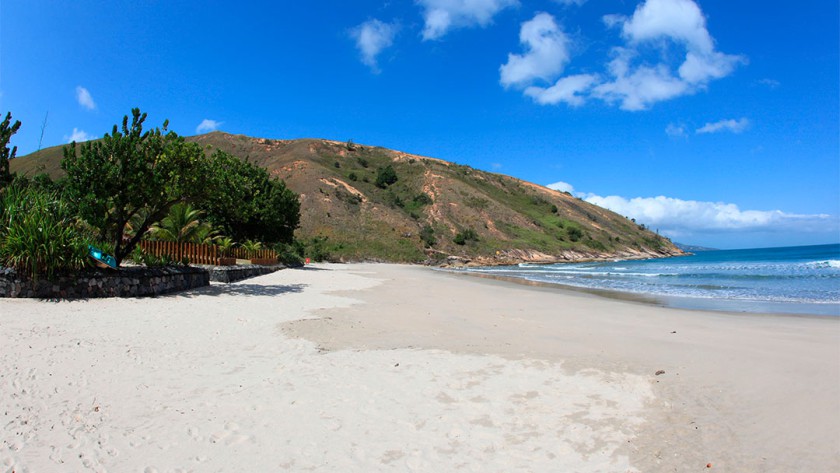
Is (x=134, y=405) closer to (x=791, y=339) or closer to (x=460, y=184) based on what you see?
(x=791, y=339)

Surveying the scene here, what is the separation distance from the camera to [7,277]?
942 cm

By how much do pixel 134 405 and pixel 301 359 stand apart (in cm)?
245

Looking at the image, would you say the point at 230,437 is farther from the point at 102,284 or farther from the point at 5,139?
the point at 5,139

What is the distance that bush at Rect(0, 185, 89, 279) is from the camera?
9609 mm

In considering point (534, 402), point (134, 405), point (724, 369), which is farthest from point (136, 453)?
point (724, 369)

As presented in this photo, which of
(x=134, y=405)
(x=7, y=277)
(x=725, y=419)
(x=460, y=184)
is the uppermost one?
(x=460, y=184)

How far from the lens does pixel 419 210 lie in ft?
237

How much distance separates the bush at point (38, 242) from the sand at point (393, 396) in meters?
0.93

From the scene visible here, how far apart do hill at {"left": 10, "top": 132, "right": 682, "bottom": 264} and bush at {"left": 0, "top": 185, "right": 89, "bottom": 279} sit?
39107mm

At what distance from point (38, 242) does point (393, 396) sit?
9.19 metres

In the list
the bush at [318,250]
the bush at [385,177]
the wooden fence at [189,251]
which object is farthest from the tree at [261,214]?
the bush at [385,177]

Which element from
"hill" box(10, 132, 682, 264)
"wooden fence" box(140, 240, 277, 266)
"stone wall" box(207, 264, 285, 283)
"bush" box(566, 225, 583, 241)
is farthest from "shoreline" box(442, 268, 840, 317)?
"bush" box(566, 225, 583, 241)

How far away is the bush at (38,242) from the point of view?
9609 mm

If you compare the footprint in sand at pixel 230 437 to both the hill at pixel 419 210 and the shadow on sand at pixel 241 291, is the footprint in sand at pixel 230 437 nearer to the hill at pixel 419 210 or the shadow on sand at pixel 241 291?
the shadow on sand at pixel 241 291
